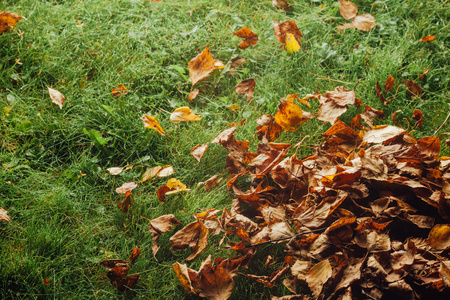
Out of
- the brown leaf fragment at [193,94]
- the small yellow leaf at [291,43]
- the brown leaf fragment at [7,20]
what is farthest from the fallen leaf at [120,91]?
the small yellow leaf at [291,43]

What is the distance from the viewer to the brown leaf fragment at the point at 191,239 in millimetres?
1585

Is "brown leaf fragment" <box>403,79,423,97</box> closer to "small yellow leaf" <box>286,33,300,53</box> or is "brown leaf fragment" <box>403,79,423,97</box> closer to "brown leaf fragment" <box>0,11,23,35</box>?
"small yellow leaf" <box>286,33,300,53</box>

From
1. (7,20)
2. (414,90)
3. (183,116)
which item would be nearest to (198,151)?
(183,116)

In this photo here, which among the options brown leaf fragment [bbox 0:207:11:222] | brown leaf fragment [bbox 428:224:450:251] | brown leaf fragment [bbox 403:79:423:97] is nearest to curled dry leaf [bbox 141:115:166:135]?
brown leaf fragment [bbox 0:207:11:222]

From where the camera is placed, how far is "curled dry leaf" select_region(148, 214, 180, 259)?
161 cm

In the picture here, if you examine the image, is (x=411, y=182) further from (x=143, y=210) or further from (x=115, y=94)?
(x=115, y=94)

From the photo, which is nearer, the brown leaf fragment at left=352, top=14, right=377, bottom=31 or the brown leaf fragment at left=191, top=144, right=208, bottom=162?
the brown leaf fragment at left=191, top=144, right=208, bottom=162

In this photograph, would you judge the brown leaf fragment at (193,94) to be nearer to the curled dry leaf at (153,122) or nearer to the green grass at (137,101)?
the green grass at (137,101)

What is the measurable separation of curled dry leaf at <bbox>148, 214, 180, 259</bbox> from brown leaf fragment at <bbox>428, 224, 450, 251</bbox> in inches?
43.6

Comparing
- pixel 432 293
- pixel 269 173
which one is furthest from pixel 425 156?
pixel 269 173

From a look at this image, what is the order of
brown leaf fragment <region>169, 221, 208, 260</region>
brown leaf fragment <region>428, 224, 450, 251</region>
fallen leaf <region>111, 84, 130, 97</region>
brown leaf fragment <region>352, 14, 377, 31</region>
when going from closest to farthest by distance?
brown leaf fragment <region>428, 224, 450, 251</region> → brown leaf fragment <region>169, 221, 208, 260</region> → fallen leaf <region>111, 84, 130, 97</region> → brown leaf fragment <region>352, 14, 377, 31</region>

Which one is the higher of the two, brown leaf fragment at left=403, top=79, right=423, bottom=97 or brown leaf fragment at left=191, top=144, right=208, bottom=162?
brown leaf fragment at left=403, top=79, right=423, bottom=97

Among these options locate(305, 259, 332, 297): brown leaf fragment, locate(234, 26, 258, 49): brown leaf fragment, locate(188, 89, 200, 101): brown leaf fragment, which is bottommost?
locate(305, 259, 332, 297): brown leaf fragment

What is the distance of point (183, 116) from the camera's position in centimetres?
208
